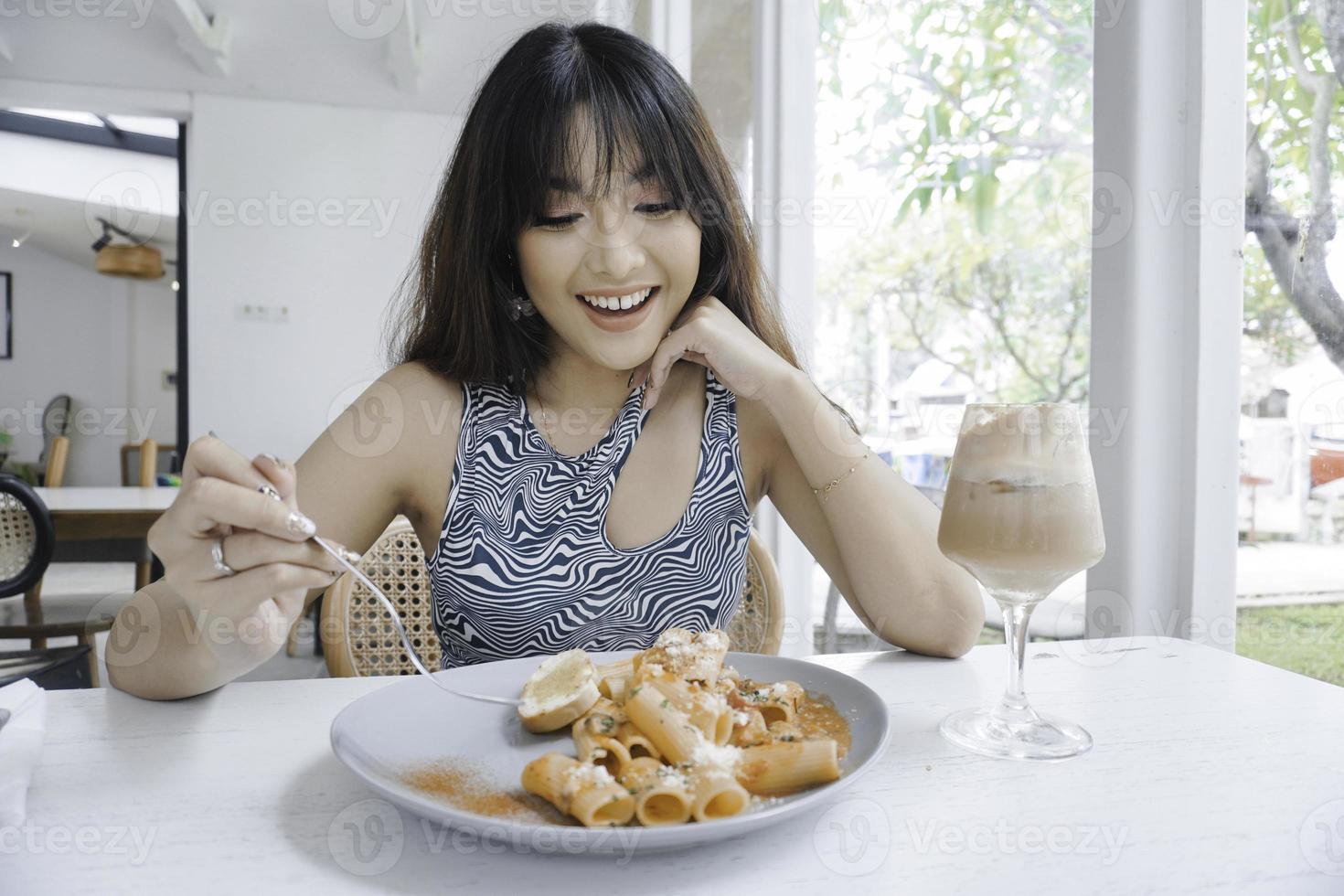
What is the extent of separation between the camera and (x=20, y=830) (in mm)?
509

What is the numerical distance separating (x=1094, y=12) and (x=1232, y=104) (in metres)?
0.21

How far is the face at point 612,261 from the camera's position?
1056 mm

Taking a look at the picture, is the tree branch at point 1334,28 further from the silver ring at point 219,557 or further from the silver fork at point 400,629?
the silver ring at point 219,557

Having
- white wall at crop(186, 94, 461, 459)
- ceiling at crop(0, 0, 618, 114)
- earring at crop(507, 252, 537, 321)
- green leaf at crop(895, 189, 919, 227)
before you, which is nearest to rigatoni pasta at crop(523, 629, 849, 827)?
earring at crop(507, 252, 537, 321)

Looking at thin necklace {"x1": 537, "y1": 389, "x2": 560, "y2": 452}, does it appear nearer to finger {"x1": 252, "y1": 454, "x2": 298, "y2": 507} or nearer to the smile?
the smile

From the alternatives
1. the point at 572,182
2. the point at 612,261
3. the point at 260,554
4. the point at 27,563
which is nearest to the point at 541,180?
the point at 572,182

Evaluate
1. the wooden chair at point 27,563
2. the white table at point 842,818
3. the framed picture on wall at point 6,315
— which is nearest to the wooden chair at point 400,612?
the white table at point 842,818

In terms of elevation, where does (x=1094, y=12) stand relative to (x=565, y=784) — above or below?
above

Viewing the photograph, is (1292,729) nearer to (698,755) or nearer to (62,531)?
(698,755)

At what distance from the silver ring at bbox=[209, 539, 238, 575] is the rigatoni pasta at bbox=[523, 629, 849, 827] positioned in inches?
11.4

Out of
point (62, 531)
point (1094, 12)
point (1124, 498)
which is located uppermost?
point (1094, 12)

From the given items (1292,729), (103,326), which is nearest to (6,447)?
(103,326)

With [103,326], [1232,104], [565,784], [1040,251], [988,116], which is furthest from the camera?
[103,326]

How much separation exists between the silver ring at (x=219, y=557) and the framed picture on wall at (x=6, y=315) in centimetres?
850
